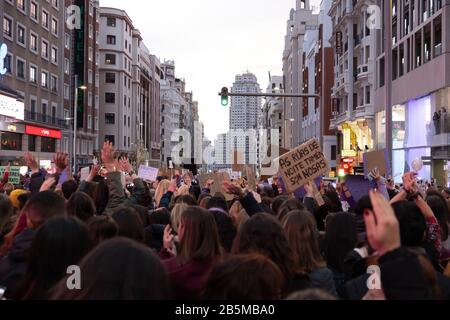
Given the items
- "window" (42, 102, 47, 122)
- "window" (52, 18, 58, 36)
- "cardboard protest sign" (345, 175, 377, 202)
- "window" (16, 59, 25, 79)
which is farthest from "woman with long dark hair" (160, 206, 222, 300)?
"window" (52, 18, 58, 36)

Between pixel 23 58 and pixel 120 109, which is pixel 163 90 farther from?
pixel 23 58

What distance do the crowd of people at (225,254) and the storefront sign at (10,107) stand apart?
2756 cm

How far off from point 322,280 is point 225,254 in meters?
0.70

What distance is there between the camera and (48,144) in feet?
175

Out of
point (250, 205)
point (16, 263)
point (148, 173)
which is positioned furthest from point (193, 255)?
point (148, 173)

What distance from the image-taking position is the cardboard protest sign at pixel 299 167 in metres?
Answer: 9.66

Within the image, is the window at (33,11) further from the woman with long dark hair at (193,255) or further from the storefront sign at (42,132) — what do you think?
the woman with long dark hair at (193,255)

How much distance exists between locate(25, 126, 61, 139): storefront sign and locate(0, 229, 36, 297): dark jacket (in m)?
44.9

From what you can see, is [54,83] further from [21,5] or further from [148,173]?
[148,173]

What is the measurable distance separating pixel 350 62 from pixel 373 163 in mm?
Result: 40839

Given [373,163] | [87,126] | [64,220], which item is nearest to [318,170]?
[373,163]

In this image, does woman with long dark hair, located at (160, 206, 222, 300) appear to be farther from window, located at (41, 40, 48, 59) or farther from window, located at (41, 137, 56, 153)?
window, located at (41, 40, 48, 59)

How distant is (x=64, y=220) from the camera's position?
11.2 feet

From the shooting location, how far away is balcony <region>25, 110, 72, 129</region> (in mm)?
47625
